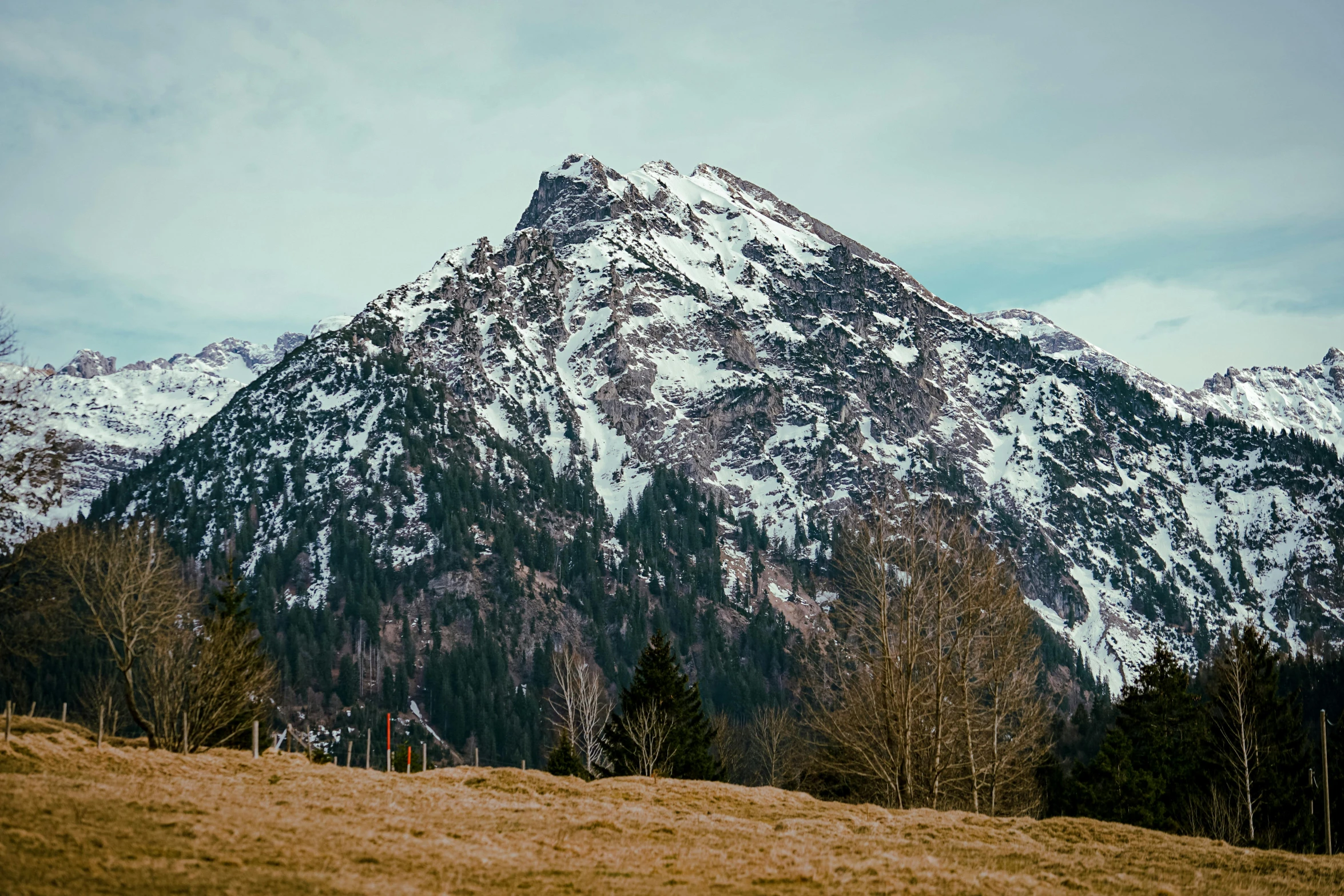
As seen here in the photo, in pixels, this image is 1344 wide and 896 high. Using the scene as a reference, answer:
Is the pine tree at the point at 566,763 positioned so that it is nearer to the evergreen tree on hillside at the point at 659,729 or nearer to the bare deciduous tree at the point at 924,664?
the evergreen tree on hillside at the point at 659,729

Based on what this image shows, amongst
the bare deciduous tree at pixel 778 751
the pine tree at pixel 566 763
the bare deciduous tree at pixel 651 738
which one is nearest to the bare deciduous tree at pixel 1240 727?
the bare deciduous tree at pixel 778 751

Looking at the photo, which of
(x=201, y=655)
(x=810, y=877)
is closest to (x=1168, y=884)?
(x=810, y=877)

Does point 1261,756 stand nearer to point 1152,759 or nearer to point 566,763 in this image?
point 1152,759

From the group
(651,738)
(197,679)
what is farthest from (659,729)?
(197,679)

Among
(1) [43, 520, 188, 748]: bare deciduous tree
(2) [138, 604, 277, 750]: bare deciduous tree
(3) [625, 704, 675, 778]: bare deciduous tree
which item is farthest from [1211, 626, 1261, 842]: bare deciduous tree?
(1) [43, 520, 188, 748]: bare deciduous tree

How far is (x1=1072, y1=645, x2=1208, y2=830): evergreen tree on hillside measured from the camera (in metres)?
51.7

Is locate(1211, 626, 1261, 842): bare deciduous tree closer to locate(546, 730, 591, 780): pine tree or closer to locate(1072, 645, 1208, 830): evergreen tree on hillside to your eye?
locate(1072, 645, 1208, 830): evergreen tree on hillside

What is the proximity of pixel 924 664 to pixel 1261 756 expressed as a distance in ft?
66.1

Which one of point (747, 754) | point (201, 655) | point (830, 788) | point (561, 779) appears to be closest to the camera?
point (561, 779)

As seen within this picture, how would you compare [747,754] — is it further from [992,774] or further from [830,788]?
[992,774]

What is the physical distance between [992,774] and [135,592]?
36742 millimetres

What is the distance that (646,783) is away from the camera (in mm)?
37312

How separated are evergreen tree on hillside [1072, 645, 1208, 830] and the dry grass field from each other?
2280cm

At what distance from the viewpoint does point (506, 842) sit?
75.9 ft
